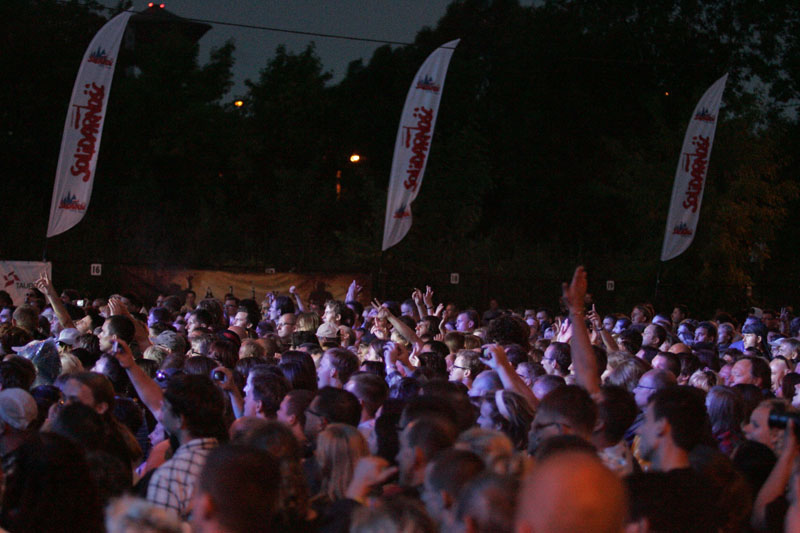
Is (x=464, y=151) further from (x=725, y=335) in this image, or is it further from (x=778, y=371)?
(x=778, y=371)

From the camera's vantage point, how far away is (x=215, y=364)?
6473mm

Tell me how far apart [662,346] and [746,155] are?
2044cm

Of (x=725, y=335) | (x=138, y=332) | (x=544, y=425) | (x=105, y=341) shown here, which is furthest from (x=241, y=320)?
(x=544, y=425)

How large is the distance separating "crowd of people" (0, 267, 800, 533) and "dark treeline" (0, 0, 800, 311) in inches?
660

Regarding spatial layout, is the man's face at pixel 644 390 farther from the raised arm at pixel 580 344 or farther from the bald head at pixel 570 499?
the bald head at pixel 570 499

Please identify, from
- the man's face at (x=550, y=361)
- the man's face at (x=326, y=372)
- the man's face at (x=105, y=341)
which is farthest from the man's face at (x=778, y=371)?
the man's face at (x=105, y=341)

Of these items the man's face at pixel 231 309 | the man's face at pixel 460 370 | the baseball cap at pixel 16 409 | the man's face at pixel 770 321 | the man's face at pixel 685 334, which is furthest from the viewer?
the man's face at pixel 770 321

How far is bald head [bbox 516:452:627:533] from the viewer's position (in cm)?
238

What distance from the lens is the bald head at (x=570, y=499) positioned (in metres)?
2.38

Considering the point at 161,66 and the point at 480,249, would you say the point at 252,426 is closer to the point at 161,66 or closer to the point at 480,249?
the point at 480,249

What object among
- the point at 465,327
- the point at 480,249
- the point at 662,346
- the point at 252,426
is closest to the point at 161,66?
the point at 480,249

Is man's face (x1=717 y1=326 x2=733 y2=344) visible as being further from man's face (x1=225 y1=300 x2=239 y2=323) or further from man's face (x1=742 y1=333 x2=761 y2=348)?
man's face (x1=225 y1=300 x2=239 y2=323)

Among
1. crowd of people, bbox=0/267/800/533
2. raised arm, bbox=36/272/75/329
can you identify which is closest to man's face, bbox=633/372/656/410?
crowd of people, bbox=0/267/800/533

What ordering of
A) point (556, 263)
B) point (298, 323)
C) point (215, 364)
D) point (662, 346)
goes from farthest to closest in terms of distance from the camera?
point (556, 263) → point (298, 323) → point (662, 346) → point (215, 364)
